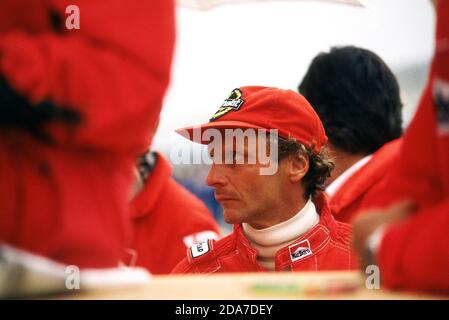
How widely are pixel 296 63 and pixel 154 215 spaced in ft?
2.59

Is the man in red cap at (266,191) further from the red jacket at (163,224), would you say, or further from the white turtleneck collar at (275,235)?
the red jacket at (163,224)

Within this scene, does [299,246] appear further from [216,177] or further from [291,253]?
[216,177]

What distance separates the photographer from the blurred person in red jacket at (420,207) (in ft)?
4.23

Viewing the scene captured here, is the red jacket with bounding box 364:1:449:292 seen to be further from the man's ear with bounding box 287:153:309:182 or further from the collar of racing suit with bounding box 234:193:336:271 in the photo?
the man's ear with bounding box 287:153:309:182

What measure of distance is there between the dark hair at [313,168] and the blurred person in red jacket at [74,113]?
147cm

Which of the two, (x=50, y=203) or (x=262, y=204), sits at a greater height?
(x=50, y=203)

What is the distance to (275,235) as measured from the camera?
273 cm

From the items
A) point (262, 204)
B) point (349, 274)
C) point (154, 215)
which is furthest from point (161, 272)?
point (349, 274)

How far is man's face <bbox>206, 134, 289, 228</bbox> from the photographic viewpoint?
2.78 m

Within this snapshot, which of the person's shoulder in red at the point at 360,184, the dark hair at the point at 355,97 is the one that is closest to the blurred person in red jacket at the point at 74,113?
the person's shoulder in red at the point at 360,184

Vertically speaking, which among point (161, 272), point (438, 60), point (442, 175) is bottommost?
point (161, 272)

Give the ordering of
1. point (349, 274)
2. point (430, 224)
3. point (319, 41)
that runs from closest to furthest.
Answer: point (430, 224)
point (349, 274)
point (319, 41)

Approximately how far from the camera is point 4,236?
4.28 feet
